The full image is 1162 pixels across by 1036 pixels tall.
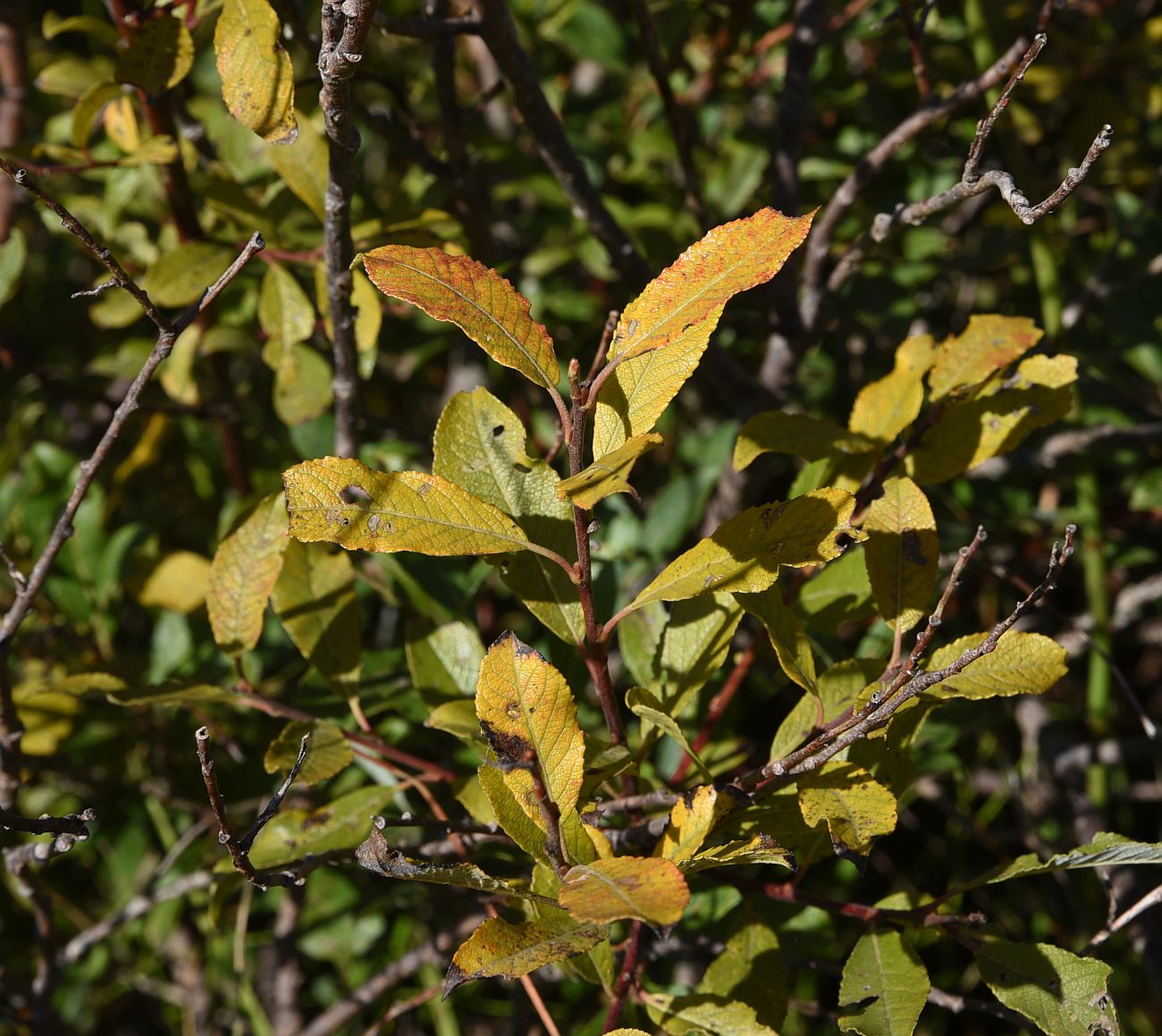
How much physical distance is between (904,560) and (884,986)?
1.06ft

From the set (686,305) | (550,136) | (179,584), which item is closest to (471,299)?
(686,305)

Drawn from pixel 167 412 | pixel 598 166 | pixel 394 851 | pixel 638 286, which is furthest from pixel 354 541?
pixel 598 166

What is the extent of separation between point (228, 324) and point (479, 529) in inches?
32.8

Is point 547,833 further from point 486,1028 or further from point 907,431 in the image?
point 486,1028

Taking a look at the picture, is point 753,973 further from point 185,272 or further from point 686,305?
point 185,272

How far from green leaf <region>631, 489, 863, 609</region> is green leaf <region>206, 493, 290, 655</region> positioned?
43 cm

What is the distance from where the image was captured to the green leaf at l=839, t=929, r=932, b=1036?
0.80 meters

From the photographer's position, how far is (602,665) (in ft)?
2.77

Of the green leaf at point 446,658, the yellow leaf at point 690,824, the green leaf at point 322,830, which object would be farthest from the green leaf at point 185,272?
the yellow leaf at point 690,824

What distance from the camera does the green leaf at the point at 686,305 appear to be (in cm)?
71

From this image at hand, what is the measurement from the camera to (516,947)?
28.6 inches

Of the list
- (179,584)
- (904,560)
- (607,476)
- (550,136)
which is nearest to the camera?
(607,476)

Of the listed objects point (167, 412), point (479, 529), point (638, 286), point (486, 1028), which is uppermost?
point (167, 412)

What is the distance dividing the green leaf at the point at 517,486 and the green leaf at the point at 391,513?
87 mm
